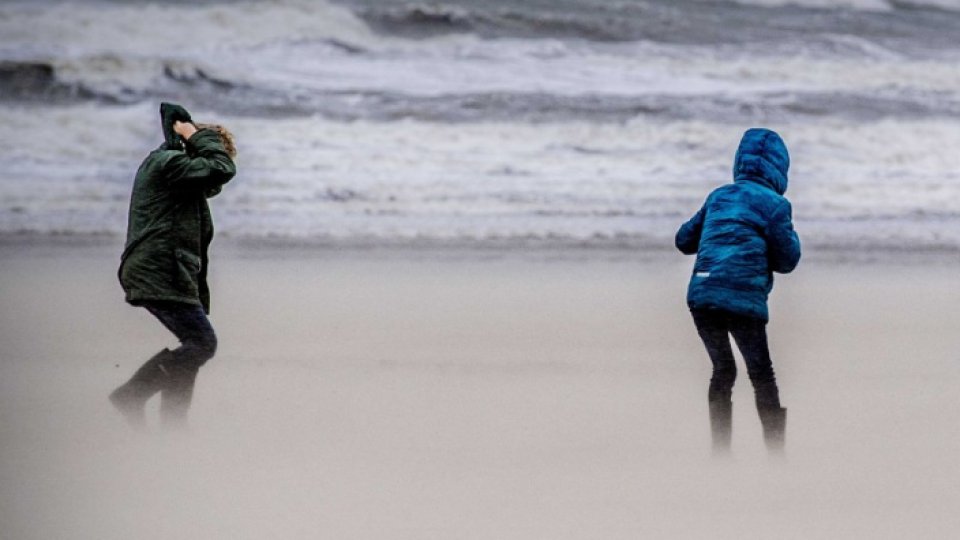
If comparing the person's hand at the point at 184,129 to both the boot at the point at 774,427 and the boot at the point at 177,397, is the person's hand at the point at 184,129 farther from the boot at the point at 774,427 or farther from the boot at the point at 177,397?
the boot at the point at 774,427

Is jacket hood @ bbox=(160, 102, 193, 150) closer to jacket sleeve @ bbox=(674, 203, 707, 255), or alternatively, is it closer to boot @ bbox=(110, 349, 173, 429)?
boot @ bbox=(110, 349, 173, 429)

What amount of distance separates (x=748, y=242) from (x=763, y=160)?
25 centimetres

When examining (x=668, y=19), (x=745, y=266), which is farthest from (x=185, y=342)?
(x=668, y=19)

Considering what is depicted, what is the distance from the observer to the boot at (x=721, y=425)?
370 centimetres

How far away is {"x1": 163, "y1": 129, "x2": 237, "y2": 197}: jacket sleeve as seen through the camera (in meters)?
3.60

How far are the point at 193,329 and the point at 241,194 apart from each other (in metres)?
3.10

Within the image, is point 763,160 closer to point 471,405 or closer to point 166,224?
point 471,405

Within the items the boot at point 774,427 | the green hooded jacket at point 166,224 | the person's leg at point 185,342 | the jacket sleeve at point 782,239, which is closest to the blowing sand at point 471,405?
the boot at point 774,427

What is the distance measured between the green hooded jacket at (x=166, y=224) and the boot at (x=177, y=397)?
0.72 ft

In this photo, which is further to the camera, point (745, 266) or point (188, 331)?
point (188, 331)

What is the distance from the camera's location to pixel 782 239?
11.7ft

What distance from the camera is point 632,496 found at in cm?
341

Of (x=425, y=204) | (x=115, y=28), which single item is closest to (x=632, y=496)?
(x=425, y=204)

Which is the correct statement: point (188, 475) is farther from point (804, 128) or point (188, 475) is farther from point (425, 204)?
point (804, 128)
